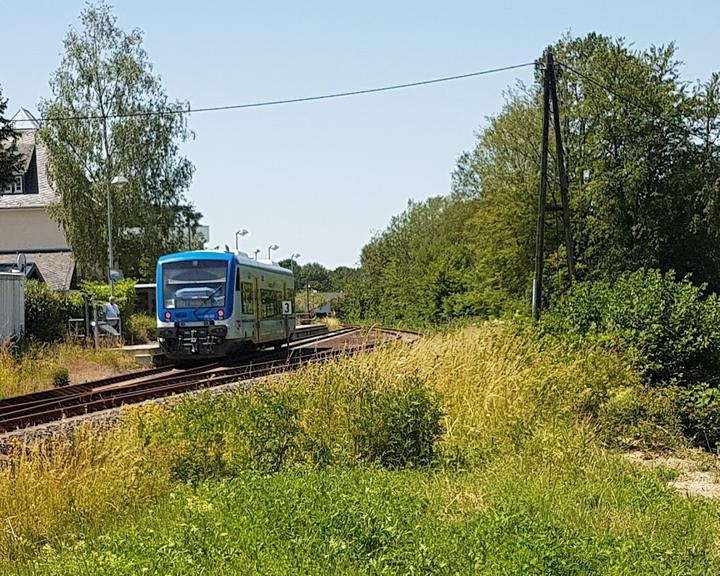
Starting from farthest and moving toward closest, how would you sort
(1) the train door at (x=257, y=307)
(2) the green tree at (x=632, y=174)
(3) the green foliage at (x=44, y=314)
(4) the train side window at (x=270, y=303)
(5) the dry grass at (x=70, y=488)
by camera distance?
1. (2) the green tree at (x=632, y=174)
2. (3) the green foliage at (x=44, y=314)
3. (4) the train side window at (x=270, y=303)
4. (1) the train door at (x=257, y=307)
5. (5) the dry grass at (x=70, y=488)

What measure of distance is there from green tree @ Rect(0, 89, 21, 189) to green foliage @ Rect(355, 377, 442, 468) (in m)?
18.2

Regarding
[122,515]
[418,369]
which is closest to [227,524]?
[122,515]

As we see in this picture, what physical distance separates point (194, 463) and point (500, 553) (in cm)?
389

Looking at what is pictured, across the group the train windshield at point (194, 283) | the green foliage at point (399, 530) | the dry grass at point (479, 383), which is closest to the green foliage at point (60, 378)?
the train windshield at point (194, 283)

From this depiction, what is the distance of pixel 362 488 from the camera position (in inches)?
278

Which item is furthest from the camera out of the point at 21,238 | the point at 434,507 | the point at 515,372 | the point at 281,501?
the point at 21,238

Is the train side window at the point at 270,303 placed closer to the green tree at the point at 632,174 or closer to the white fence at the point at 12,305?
the white fence at the point at 12,305

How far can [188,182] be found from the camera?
45.5m

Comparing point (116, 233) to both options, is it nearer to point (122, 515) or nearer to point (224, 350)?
point (224, 350)

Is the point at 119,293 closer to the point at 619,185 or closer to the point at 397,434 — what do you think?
the point at 619,185

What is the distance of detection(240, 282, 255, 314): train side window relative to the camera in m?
25.5

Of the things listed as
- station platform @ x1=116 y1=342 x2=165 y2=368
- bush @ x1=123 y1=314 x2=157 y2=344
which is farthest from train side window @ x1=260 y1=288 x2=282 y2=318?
bush @ x1=123 y1=314 x2=157 y2=344

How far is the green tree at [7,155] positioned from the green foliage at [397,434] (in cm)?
1819

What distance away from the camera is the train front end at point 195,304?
80.0 feet
